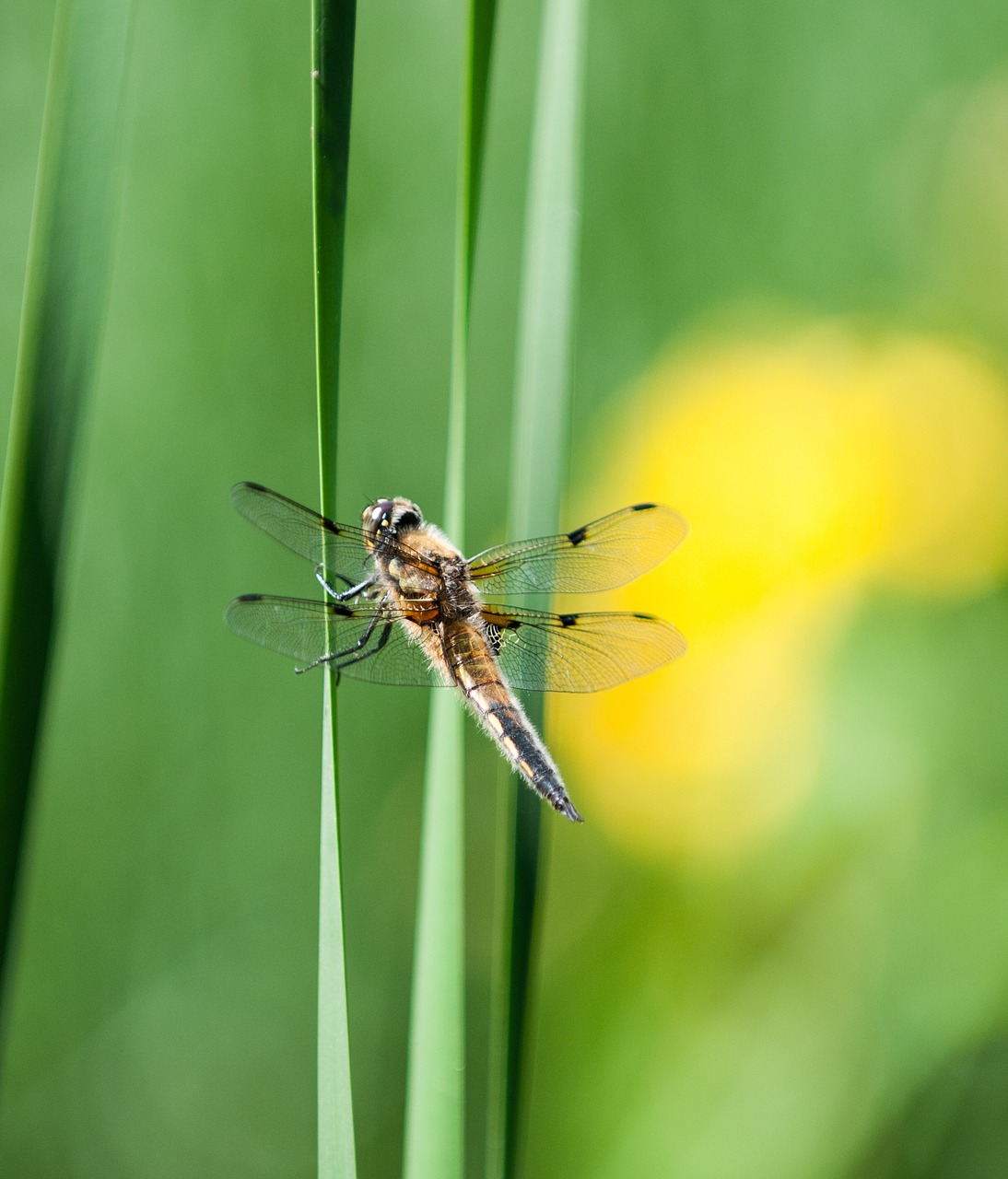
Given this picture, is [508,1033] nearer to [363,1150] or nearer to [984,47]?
[363,1150]

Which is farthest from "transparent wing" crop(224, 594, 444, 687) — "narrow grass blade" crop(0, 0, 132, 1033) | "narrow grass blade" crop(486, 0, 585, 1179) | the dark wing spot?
"narrow grass blade" crop(0, 0, 132, 1033)

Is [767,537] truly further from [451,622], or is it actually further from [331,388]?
[331,388]

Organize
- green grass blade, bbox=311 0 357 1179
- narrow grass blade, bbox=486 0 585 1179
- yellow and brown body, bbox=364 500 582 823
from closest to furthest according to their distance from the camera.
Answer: green grass blade, bbox=311 0 357 1179, narrow grass blade, bbox=486 0 585 1179, yellow and brown body, bbox=364 500 582 823

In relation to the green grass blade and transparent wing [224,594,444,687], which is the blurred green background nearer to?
transparent wing [224,594,444,687]

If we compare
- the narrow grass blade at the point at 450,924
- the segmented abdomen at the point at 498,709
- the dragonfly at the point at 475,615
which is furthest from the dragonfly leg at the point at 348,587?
the narrow grass blade at the point at 450,924

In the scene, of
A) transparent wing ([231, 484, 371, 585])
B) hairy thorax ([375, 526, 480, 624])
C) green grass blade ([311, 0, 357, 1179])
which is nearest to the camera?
green grass blade ([311, 0, 357, 1179])
